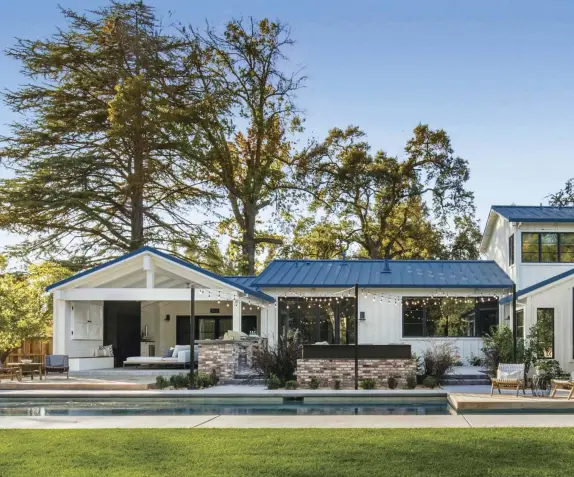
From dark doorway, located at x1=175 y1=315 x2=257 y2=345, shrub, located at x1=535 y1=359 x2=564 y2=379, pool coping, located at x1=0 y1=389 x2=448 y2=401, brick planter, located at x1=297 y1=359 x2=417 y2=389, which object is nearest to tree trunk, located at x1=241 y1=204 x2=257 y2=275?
dark doorway, located at x1=175 y1=315 x2=257 y2=345

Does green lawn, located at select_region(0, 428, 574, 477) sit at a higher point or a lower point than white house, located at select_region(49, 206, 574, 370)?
lower

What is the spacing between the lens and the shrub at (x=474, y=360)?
997 inches

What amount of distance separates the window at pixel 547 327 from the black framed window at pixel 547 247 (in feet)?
9.78

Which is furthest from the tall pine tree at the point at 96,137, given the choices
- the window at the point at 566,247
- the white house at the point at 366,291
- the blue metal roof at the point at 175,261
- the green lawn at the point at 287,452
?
the green lawn at the point at 287,452

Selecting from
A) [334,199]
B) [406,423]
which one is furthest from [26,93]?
[406,423]

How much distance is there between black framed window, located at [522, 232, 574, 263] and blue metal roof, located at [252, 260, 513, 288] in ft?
3.79

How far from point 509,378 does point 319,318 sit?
9.25m

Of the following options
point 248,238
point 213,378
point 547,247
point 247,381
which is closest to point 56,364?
point 213,378

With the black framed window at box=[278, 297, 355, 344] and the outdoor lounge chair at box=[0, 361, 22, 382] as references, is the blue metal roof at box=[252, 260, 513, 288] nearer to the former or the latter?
the black framed window at box=[278, 297, 355, 344]

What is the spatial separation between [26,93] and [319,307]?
1709cm

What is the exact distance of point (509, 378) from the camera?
18.6m

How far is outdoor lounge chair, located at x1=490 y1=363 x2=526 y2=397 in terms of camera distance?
58.7ft

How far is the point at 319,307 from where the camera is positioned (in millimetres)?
26953

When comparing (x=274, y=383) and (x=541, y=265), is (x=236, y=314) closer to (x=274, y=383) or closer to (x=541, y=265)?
(x=274, y=383)
